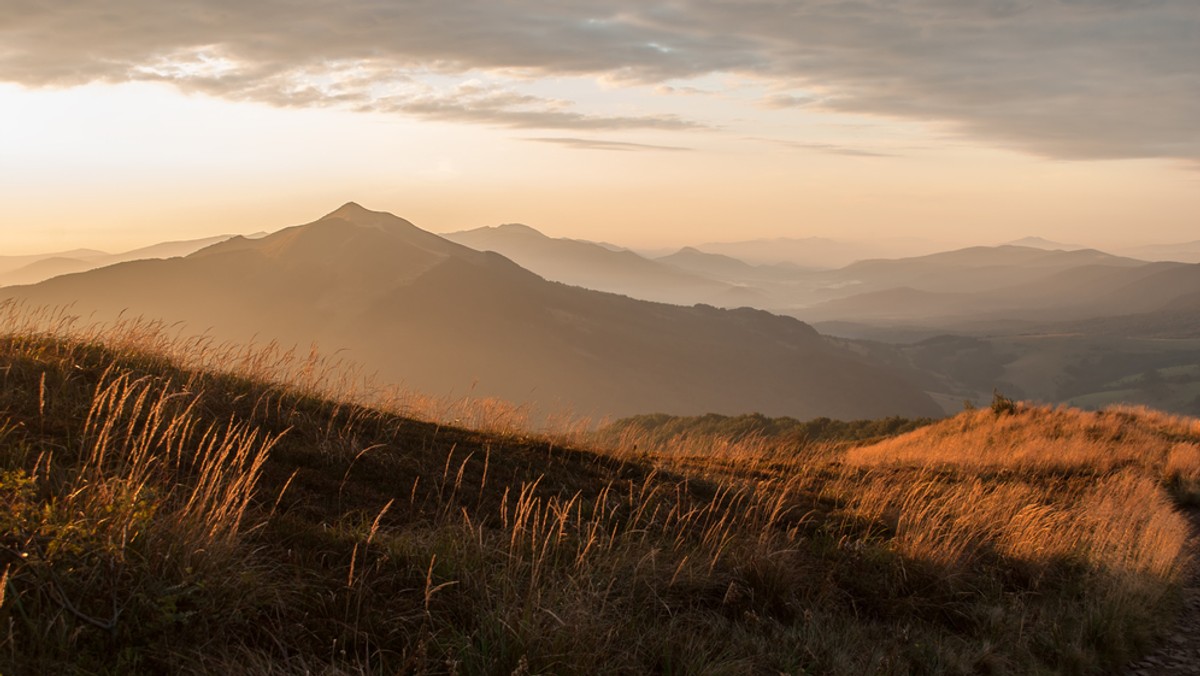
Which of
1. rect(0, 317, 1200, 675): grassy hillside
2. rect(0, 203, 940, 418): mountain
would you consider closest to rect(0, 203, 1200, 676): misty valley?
rect(0, 317, 1200, 675): grassy hillside

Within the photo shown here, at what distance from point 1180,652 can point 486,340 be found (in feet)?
560

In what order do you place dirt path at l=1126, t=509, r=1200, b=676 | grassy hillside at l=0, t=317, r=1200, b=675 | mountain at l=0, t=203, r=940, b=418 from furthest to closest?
1. mountain at l=0, t=203, r=940, b=418
2. dirt path at l=1126, t=509, r=1200, b=676
3. grassy hillside at l=0, t=317, r=1200, b=675

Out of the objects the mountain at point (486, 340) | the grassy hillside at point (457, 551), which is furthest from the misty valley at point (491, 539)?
the mountain at point (486, 340)

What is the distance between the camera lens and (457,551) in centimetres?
491

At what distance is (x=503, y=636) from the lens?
13.6 feet

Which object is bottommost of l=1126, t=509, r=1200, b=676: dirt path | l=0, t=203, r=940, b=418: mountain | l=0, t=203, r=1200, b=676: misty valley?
l=0, t=203, r=940, b=418: mountain

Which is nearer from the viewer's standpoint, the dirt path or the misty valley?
the misty valley

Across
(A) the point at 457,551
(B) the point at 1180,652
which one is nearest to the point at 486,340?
(B) the point at 1180,652

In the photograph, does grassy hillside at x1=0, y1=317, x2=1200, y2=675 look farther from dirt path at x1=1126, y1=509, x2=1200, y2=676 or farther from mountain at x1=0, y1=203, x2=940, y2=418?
mountain at x1=0, y1=203, x2=940, y2=418

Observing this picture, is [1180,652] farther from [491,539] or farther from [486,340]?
[486,340]

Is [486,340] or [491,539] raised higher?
[491,539]

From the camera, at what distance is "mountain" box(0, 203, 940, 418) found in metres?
158

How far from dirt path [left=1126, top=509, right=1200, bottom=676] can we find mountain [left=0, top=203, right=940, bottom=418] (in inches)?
5359

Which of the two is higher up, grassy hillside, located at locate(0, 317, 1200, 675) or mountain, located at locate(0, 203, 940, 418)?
grassy hillside, located at locate(0, 317, 1200, 675)
